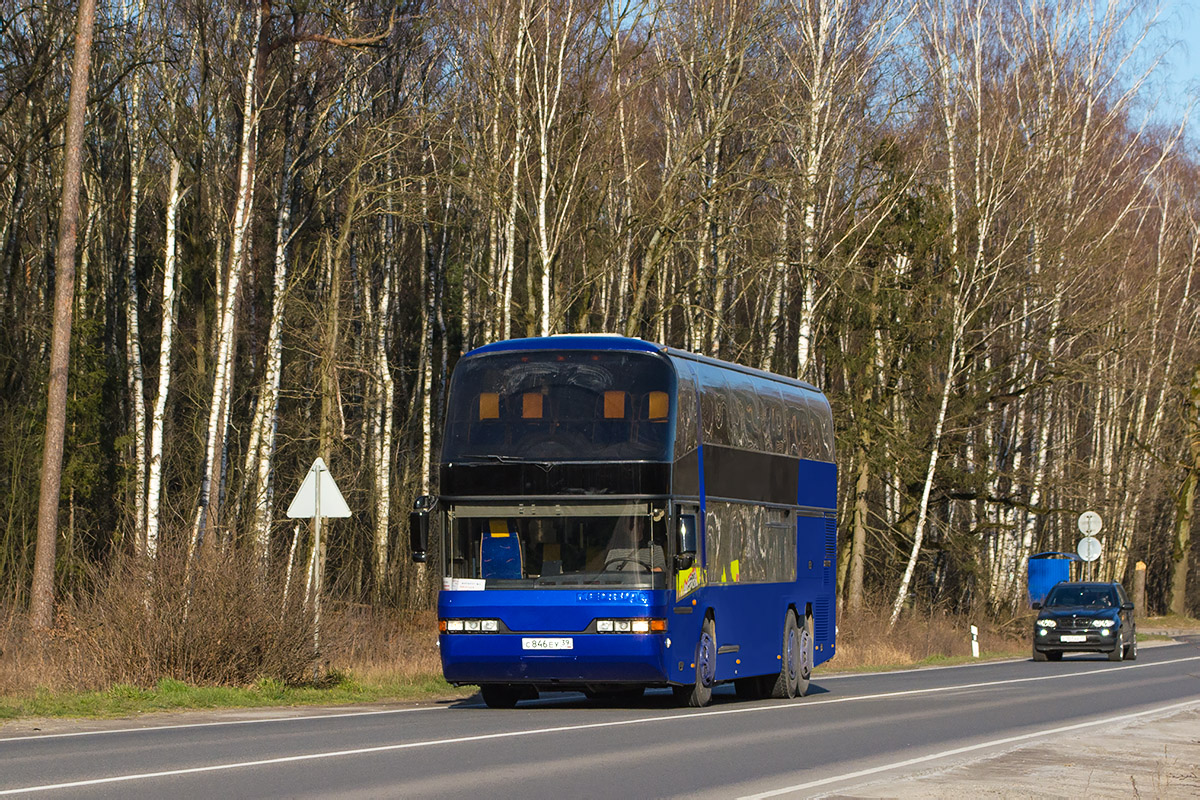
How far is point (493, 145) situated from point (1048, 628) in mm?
16739

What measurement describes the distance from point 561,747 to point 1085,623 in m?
25.7

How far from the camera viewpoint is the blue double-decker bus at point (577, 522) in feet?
63.0

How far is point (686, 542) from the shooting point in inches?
770

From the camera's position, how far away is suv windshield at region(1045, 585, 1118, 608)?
126 ft

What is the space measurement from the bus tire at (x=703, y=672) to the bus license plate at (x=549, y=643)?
179 centimetres

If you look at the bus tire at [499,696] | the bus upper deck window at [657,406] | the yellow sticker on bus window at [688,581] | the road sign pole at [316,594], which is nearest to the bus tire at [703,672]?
the yellow sticker on bus window at [688,581]

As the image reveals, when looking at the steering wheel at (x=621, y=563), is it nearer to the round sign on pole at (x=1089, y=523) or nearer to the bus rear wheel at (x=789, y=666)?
the bus rear wheel at (x=789, y=666)

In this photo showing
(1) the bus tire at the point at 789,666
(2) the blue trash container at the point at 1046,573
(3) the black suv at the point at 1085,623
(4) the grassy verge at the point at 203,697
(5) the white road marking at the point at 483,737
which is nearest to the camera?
(5) the white road marking at the point at 483,737

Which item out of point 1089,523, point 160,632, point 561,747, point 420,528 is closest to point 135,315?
point 160,632

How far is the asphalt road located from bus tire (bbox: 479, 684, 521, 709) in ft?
0.56

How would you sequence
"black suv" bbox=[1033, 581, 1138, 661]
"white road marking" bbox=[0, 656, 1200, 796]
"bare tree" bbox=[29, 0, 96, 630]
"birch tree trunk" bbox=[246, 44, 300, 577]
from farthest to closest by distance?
"black suv" bbox=[1033, 581, 1138, 661]
"birch tree trunk" bbox=[246, 44, 300, 577]
"bare tree" bbox=[29, 0, 96, 630]
"white road marking" bbox=[0, 656, 1200, 796]

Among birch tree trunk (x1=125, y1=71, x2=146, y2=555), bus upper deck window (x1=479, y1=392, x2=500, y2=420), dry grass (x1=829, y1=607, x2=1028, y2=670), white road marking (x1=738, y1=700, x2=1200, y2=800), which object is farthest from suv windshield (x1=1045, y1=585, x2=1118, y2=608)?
bus upper deck window (x1=479, y1=392, x2=500, y2=420)

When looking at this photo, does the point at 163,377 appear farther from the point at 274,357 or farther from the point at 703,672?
the point at 703,672

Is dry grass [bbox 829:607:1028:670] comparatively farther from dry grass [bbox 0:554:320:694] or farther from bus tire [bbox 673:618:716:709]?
dry grass [bbox 0:554:320:694]
